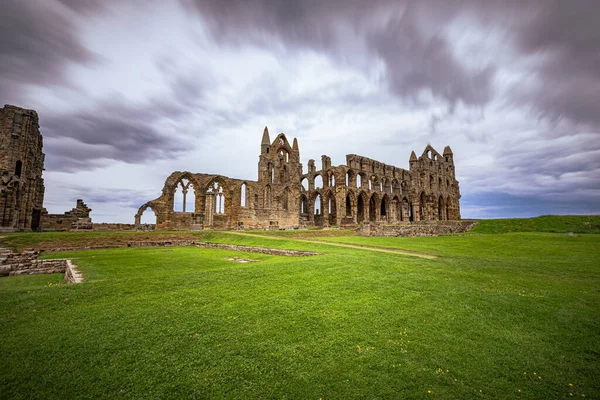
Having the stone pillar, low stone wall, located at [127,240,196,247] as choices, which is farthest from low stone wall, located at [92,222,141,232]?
low stone wall, located at [127,240,196,247]

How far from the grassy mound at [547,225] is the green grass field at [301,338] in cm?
2233

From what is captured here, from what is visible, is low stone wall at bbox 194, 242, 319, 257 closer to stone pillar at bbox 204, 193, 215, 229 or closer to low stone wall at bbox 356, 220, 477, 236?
stone pillar at bbox 204, 193, 215, 229

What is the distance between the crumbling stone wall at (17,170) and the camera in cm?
2148

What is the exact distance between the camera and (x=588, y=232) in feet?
72.3

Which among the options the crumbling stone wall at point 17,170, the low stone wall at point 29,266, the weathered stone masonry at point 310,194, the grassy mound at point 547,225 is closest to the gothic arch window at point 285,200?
the weathered stone masonry at point 310,194

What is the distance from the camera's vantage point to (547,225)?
26.0 m

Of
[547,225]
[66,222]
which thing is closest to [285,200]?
[66,222]

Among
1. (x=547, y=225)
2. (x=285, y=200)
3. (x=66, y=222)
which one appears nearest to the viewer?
(x=66, y=222)

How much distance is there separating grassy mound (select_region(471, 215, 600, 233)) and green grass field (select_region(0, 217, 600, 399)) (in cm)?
2233

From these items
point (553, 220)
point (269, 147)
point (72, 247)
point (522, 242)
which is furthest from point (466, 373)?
point (269, 147)

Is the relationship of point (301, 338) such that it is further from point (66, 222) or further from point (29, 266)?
point (66, 222)

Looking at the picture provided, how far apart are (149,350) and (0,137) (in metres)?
30.2

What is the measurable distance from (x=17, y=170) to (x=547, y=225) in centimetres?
4916

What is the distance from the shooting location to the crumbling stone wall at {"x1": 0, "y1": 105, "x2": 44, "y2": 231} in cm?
2148
